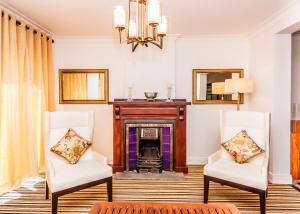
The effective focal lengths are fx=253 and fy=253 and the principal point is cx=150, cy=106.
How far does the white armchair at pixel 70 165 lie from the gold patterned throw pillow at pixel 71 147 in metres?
0.07

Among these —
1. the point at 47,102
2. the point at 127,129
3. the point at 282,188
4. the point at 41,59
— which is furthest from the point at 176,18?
the point at 282,188

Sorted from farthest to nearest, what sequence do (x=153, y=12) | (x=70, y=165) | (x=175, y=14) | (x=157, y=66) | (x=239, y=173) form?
(x=157, y=66)
(x=175, y=14)
(x=70, y=165)
(x=239, y=173)
(x=153, y=12)

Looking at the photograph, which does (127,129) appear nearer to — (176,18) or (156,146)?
(156,146)

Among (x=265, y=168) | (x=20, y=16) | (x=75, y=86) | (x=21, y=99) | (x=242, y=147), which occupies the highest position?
(x=20, y=16)

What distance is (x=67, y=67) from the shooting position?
4633 mm

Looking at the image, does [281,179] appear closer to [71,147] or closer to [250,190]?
[250,190]

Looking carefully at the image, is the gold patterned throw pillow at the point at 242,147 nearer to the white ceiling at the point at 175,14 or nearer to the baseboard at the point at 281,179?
the baseboard at the point at 281,179

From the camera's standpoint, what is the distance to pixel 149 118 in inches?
160

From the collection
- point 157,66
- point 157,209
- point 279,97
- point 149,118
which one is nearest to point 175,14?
point 157,66

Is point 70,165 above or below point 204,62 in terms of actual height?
below

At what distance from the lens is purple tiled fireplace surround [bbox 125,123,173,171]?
410 cm

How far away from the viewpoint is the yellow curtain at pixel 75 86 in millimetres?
4629

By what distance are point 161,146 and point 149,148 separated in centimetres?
21

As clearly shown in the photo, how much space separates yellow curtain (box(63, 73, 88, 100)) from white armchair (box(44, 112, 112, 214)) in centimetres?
137
